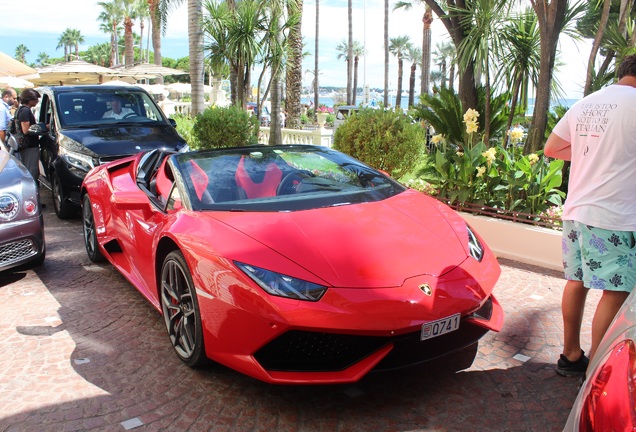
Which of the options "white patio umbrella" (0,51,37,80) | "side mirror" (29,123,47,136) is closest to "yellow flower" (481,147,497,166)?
"side mirror" (29,123,47,136)

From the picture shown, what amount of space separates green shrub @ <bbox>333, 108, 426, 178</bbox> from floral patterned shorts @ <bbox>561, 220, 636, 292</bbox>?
507cm

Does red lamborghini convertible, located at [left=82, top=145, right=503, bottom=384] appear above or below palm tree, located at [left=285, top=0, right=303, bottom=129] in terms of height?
below

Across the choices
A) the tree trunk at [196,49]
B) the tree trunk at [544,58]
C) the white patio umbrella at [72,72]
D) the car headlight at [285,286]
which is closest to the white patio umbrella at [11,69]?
the white patio umbrella at [72,72]

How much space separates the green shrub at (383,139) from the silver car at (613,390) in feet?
21.6

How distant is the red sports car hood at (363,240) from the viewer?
2922mm

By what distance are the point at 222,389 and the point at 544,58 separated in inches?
258

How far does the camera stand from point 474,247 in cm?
347

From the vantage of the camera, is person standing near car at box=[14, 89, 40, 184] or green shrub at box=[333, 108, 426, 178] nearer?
green shrub at box=[333, 108, 426, 178]

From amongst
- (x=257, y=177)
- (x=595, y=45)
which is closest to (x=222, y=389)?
(x=257, y=177)

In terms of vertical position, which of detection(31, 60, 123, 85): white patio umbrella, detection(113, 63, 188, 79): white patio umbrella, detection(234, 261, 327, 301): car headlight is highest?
detection(113, 63, 188, 79): white patio umbrella

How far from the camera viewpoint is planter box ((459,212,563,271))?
5672mm

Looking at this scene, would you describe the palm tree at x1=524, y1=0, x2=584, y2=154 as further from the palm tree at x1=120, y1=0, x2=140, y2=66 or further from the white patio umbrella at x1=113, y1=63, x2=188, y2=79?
the palm tree at x1=120, y1=0, x2=140, y2=66

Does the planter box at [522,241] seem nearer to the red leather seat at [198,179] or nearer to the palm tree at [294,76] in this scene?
the red leather seat at [198,179]

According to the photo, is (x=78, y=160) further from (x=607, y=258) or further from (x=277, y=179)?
(x=607, y=258)
